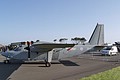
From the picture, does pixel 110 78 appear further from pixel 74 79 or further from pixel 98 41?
pixel 98 41

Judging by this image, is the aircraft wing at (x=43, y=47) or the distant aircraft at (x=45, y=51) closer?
the aircraft wing at (x=43, y=47)

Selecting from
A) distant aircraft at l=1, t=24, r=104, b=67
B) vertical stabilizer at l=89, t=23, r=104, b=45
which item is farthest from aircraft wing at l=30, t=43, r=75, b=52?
vertical stabilizer at l=89, t=23, r=104, b=45

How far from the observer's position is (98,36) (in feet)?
97.2

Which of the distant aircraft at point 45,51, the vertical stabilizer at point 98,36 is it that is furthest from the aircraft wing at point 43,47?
the vertical stabilizer at point 98,36

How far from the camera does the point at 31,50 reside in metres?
24.1

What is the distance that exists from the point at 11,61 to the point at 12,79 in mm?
14135

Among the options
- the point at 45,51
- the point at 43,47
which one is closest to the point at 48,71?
the point at 43,47

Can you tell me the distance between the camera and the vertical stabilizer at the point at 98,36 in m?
29.5

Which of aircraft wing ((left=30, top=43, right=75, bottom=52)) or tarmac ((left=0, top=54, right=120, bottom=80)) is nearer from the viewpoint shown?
tarmac ((left=0, top=54, right=120, bottom=80))

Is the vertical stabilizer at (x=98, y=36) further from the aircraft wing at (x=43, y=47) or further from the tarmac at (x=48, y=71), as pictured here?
the aircraft wing at (x=43, y=47)

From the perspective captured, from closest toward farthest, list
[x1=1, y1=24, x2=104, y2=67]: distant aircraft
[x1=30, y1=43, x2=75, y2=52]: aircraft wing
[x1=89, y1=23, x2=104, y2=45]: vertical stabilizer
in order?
[x1=30, y1=43, x2=75, y2=52]: aircraft wing < [x1=1, y1=24, x2=104, y2=67]: distant aircraft < [x1=89, y1=23, x2=104, y2=45]: vertical stabilizer

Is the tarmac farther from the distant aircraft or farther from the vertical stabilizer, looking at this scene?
the vertical stabilizer

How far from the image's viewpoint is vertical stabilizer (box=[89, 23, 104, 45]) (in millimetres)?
29500

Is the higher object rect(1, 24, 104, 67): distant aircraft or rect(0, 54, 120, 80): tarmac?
rect(1, 24, 104, 67): distant aircraft
